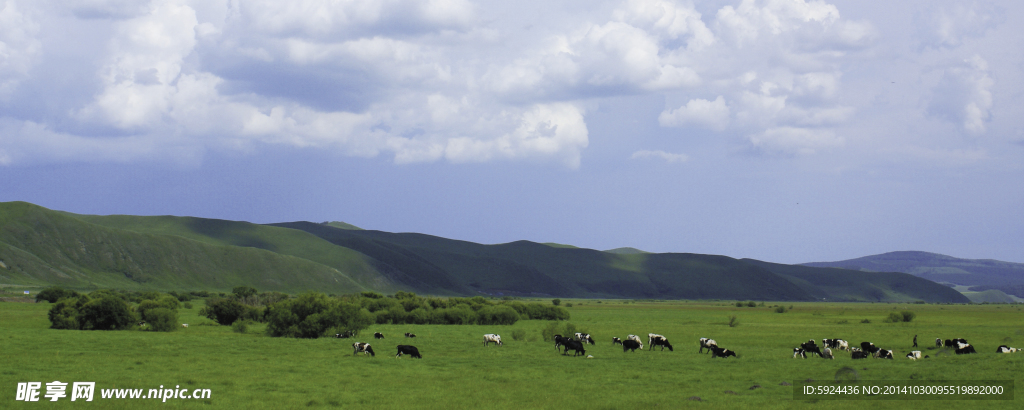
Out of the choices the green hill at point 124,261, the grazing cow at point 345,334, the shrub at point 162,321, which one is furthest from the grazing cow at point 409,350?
the green hill at point 124,261

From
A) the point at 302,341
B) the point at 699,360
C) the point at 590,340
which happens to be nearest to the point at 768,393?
the point at 699,360

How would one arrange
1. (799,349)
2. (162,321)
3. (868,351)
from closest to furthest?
1. (799,349)
2. (868,351)
3. (162,321)

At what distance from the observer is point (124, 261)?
17250 centimetres

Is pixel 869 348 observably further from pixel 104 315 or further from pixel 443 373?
pixel 104 315

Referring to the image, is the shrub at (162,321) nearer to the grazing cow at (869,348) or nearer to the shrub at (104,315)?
the shrub at (104,315)

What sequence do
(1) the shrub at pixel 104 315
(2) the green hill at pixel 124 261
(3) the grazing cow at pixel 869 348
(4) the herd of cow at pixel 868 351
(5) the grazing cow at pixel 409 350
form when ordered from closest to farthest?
(5) the grazing cow at pixel 409 350
(4) the herd of cow at pixel 868 351
(3) the grazing cow at pixel 869 348
(1) the shrub at pixel 104 315
(2) the green hill at pixel 124 261

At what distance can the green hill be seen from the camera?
500 ft

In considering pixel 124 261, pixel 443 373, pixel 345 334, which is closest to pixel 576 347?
pixel 443 373

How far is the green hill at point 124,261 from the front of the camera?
6004 inches

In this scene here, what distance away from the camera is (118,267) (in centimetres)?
16888

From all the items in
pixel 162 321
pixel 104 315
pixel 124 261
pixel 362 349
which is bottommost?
pixel 162 321

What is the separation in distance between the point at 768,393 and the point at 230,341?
2903 cm

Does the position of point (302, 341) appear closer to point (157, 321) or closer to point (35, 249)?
point (157, 321)

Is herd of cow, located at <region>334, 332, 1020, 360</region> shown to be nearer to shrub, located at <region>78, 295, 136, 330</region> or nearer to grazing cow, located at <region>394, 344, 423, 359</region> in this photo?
grazing cow, located at <region>394, 344, 423, 359</region>
